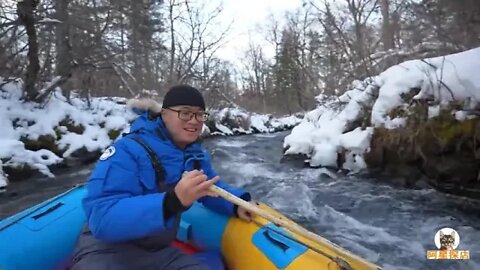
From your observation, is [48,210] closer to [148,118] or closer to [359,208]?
[148,118]

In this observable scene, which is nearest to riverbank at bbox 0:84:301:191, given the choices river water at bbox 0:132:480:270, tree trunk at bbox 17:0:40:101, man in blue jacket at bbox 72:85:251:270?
tree trunk at bbox 17:0:40:101

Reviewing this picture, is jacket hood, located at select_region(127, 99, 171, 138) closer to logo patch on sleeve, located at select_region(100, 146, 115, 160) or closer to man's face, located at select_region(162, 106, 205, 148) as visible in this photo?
man's face, located at select_region(162, 106, 205, 148)

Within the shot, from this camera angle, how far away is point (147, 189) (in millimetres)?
1929

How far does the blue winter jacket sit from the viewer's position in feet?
5.61

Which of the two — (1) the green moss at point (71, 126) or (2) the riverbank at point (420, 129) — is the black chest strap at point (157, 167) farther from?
(1) the green moss at point (71, 126)

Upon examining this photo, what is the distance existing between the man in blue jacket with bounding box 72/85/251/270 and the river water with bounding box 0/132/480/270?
7.08 feet

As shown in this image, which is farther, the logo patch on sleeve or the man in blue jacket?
the logo patch on sleeve

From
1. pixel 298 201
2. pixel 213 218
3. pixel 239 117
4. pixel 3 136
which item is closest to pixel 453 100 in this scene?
pixel 298 201

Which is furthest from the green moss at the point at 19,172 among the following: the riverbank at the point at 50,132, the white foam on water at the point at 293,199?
the white foam on water at the point at 293,199

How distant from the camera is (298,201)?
226 inches

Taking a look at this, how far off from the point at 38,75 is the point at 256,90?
3203 centimetres

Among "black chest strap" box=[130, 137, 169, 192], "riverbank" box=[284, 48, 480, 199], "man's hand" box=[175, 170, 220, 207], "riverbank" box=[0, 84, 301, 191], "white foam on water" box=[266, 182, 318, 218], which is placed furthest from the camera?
"riverbank" box=[0, 84, 301, 191]

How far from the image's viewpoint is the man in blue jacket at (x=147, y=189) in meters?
1.71

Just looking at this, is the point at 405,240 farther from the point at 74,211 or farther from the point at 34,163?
the point at 34,163
